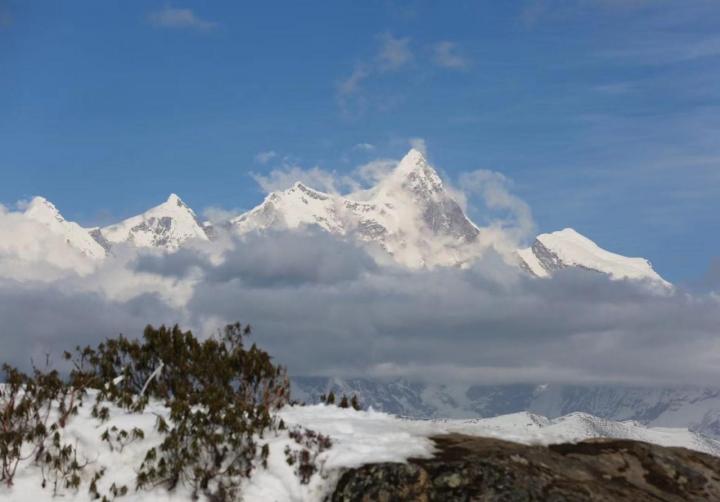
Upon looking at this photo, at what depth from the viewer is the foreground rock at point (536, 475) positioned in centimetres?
2295

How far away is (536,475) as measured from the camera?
23594 millimetres

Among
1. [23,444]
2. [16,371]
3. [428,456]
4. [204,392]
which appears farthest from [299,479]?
[16,371]

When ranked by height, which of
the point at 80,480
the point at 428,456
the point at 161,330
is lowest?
the point at 80,480

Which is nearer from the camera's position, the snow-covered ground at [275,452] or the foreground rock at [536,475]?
the foreground rock at [536,475]

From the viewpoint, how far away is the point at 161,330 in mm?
32594

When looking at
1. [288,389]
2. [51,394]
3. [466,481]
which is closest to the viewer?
[466,481]

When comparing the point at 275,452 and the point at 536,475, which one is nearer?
the point at 536,475

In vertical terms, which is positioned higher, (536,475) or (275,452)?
(536,475)

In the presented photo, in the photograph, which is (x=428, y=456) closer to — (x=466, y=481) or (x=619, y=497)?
(x=466, y=481)

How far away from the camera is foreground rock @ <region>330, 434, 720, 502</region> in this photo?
23.0m

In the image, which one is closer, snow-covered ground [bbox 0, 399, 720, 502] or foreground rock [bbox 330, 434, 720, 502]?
foreground rock [bbox 330, 434, 720, 502]

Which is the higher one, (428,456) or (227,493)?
(428,456)

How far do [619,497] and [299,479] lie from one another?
8.28 metres

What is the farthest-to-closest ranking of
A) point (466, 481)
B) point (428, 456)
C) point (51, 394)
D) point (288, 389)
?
point (288, 389) < point (51, 394) < point (428, 456) < point (466, 481)
